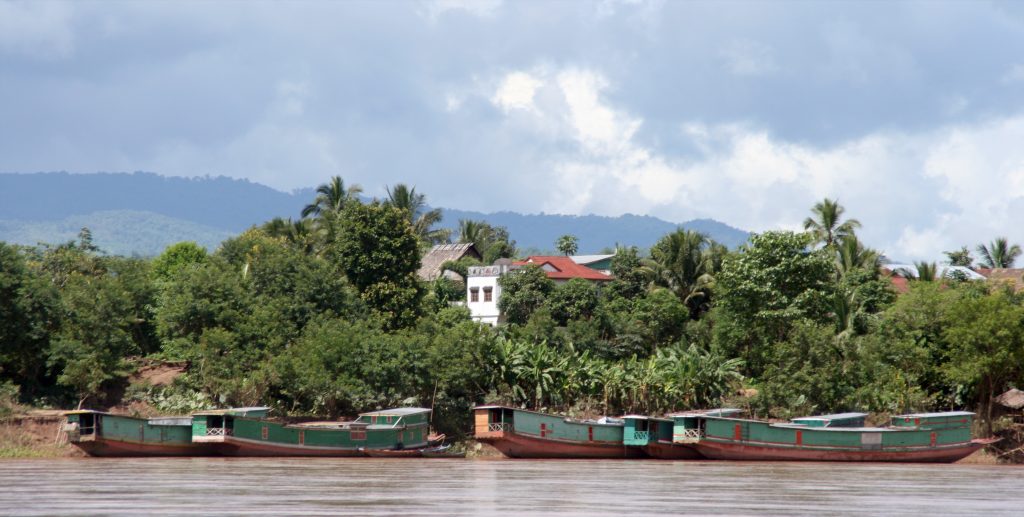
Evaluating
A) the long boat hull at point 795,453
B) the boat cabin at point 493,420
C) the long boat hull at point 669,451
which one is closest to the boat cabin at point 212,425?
the boat cabin at point 493,420

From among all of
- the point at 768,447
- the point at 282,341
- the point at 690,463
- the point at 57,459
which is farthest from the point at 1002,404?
the point at 57,459

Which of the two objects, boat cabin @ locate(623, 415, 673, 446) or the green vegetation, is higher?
the green vegetation

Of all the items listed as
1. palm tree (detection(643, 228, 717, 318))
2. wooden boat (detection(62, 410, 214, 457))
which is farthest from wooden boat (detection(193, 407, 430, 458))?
palm tree (detection(643, 228, 717, 318))

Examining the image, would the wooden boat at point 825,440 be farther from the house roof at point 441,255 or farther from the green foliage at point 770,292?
the house roof at point 441,255

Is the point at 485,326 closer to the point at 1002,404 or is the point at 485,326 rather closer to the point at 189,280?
the point at 189,280

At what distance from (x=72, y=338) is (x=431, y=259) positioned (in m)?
43.5

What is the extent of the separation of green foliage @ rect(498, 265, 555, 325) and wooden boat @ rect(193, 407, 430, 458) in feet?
81.5

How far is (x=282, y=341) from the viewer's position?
46594 mm

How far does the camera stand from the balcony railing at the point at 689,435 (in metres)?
38.2

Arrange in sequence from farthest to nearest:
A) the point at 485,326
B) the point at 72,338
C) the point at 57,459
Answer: the point at 485,326 < the point at 72,338 < the point at 57,459

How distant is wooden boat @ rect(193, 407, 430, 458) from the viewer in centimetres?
3734

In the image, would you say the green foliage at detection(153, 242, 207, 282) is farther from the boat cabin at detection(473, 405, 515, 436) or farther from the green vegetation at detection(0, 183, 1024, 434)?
the boat cabin at detection(473, 405, 515, 436)

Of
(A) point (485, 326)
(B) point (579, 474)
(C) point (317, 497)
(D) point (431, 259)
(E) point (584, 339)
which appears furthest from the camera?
(D) point (431, 259)

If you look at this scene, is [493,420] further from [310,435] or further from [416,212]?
[416,212]
